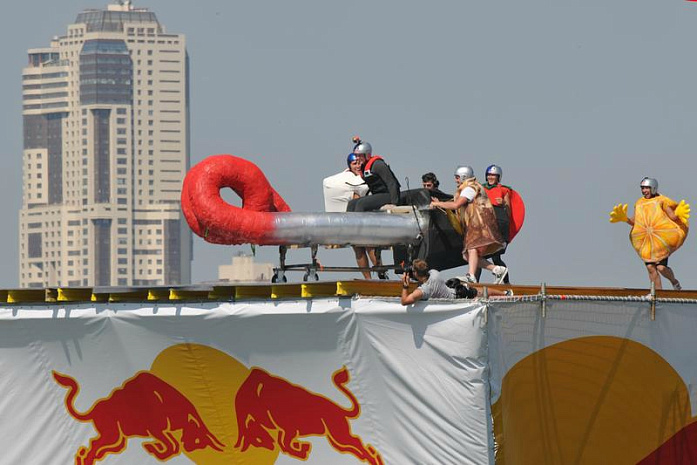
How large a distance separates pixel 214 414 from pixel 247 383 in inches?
27.1

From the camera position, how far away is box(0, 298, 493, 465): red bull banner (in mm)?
19625

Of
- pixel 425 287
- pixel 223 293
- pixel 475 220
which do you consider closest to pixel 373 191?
pixel 475 220

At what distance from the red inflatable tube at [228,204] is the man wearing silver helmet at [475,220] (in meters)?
2.30

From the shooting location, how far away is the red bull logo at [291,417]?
67.4 ft

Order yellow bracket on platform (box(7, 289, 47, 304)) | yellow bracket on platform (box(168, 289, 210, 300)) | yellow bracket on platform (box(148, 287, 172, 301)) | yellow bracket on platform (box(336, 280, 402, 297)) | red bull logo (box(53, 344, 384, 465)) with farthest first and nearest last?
yellow bracket on platform (box(7, 289, 47, 304))
yellow bracket on platform (box(148, 287, 172, 301))
yellow bracket on platform (box(168, 289, 210, 300))
red bull logo (box(53, 344, 384, 465))
yellow bracket on platform (box(336, 280, 402, 297))

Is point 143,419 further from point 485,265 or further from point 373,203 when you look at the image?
point 485,265

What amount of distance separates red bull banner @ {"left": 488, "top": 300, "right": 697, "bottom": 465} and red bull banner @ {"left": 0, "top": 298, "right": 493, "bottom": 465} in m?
0.66

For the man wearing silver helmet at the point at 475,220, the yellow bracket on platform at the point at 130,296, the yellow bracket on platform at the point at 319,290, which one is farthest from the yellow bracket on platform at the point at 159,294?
the man wearing silver helmet at the point at 475,220

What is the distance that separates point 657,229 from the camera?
2569 cm

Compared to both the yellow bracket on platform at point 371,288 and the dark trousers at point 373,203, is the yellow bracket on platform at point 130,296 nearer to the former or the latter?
the yellow bracket on platform at point 371,288

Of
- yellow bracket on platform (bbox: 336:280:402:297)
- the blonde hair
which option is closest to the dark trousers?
yellow bracket on platform (bbox: 336:280:402:297)

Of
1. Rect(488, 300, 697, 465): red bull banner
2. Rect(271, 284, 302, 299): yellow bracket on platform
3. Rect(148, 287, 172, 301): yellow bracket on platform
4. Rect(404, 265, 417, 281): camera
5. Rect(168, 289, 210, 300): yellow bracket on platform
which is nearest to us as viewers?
Rect(404, 265, 417, 281): camera

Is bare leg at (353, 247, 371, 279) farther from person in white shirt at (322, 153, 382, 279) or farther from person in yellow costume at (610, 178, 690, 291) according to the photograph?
person in yellow costume at (610, 178, 690, 291)

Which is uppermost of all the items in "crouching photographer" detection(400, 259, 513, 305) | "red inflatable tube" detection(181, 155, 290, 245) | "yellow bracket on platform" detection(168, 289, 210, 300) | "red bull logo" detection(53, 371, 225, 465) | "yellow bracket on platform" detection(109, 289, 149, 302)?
"red inflatable tube" detection(181, 155, 290, 245)
